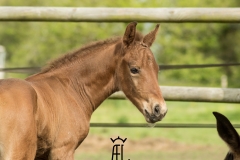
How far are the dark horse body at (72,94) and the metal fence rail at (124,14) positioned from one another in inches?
26.8

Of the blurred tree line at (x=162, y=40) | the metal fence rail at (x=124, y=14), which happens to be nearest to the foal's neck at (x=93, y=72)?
the metal fence rail at (x=124, y=14)

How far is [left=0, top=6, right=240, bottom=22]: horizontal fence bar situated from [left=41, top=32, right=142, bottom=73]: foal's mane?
0.65 meters

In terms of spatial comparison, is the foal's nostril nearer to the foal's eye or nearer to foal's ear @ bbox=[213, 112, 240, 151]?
the foal's eye

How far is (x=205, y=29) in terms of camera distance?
27.2 metres

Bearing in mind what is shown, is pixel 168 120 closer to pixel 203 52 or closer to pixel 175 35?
pixel 175 35

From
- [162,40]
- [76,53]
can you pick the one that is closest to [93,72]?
[76,53]

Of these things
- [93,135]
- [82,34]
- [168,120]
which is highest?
[82,34]

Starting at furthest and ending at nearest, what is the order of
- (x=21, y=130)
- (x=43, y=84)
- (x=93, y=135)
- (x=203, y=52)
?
(x=203, y=52), (x=93, y=135), (x=43, y=84), (x=21, y=130)

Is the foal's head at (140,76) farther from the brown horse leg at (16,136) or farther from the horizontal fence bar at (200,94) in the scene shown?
the brown horse leg at (16,136)

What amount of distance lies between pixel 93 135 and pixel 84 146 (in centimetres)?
138

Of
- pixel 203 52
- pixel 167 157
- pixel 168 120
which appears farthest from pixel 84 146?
pixel 203 52

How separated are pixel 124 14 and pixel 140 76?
3.59 ft

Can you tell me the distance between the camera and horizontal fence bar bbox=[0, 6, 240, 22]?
193 inches

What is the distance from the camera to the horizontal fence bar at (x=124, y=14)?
4.91 m
